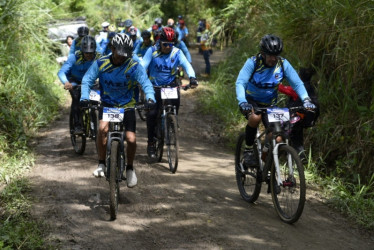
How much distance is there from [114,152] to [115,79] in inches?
42.6

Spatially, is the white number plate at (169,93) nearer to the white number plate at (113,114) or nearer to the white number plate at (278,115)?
the white number plate at (113,114)

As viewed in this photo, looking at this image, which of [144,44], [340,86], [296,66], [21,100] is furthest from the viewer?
[144,44]

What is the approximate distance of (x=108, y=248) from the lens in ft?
15.7

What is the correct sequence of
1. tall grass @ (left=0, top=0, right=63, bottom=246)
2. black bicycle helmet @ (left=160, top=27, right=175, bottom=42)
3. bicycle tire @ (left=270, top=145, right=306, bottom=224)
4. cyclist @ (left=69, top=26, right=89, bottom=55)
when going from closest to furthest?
1. bicycle tire @ (left=270, top=145, right=306, bottom=224)
2. tall grass @ (left=0, top=0, right=63, bottom=246)
3. black bicycle helmet @ (left=160, top=27, right=175, bottom=42)
4. cyclist @ (left=69, top=26, right=89, bottom=55)

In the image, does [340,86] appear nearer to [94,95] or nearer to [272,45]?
[272,45]

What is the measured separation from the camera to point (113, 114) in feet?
18.2

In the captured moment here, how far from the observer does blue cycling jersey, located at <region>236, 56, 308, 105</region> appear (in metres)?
5.78

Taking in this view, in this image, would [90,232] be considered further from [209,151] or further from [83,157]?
[209,151]

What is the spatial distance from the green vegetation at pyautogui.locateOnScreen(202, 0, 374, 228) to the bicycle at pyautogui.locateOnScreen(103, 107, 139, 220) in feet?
9.60

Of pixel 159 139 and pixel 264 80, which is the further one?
pixel 159 139

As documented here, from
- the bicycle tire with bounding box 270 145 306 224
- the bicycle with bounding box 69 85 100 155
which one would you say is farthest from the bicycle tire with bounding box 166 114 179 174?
the bicycle tire with bounding box 270 145 306 224

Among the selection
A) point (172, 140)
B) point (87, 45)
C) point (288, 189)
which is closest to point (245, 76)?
point (288, 189)

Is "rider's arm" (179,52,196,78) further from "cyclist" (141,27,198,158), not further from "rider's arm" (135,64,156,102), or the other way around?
"rider's arm" (135,64,156,102)

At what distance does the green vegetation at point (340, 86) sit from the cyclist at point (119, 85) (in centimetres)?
287
